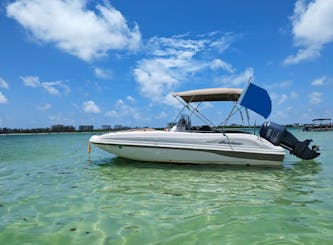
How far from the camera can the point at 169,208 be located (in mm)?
5559

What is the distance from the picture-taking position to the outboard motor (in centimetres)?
1080

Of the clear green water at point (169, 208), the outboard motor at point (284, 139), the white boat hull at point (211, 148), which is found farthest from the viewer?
the outboard motor at point (284, 139)

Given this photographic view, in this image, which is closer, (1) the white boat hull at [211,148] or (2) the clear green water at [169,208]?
(2) the clear green water at [169,208]

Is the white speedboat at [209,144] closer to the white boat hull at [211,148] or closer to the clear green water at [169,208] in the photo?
the white boat hull at [211,148]

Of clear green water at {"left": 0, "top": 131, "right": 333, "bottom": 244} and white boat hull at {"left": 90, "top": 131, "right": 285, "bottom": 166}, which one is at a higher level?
white boat hull at {"left": 90, "top": 131, "right": 285, "bottom": 166}

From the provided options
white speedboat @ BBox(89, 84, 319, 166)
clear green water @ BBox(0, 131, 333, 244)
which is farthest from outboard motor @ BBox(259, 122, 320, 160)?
clear green water @ BBox(0, 131, 333, 244)

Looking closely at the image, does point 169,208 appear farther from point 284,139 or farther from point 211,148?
point 284,139

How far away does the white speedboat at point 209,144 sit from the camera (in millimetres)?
10391

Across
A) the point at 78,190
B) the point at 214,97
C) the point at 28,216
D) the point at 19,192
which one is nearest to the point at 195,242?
the point at 28,216

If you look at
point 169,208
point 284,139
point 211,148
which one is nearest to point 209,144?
point 211,148

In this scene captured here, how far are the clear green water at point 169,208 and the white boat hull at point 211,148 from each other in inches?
36.9

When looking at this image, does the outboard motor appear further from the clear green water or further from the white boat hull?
the clear green water

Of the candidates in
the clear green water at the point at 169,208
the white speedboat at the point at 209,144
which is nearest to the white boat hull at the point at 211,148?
the white speedboat at the point at 209,144

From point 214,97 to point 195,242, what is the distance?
309 inches
